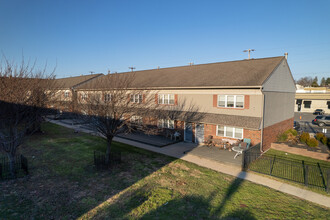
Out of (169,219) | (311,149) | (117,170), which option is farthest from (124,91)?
(311,149)

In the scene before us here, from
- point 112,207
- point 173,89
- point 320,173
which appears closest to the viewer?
point 112,207

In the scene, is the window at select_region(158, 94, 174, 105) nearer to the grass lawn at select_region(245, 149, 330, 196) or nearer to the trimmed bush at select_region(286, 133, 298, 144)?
the grass lawn at select_region(245, 149, 330, 196)

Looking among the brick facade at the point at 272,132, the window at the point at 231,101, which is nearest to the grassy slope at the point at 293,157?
the brick facade at the point at 272,132

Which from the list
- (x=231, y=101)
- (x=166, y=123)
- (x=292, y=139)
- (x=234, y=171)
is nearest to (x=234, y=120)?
(x=231, y=101)

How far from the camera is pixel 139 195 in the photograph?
876 centimetres

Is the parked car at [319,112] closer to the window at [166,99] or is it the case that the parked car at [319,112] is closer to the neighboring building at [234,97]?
the neighboring building at [234,97]

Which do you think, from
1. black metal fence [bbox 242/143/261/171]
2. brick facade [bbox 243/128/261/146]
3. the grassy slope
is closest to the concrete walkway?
black metal fence [bbox 242/143/261/171]

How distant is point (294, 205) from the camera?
8438mm

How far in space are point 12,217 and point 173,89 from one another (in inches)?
609

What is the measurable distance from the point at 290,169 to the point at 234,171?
12.4 ft

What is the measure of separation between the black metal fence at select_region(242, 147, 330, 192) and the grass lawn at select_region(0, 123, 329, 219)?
2.19 m

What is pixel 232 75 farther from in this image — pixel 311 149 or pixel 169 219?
pixel 169 219

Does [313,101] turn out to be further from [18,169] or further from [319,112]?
[18,169]

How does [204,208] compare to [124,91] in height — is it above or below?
below
